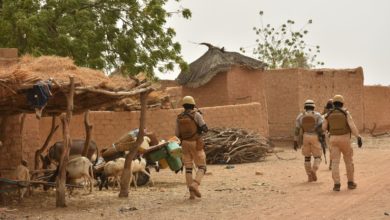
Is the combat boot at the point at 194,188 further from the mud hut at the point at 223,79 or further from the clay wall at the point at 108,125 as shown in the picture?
the mud hut at the point at 223,79

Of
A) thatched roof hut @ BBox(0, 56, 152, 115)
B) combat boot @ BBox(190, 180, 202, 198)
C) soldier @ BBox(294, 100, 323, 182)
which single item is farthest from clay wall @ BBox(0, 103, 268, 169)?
soldier @ BBox(294, 100, 323, 182)

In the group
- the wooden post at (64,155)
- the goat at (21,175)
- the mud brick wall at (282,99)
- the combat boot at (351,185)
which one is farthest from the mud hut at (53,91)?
the mud brick wall at (282,99)

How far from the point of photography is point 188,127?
477 inches

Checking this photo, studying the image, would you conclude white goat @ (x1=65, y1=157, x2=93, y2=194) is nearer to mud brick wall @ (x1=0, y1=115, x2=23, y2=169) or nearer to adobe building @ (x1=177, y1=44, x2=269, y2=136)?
mud brick wall @ (x1=0, y1=115, x2=23, y2=169)

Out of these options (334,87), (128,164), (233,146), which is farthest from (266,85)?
(128,164)

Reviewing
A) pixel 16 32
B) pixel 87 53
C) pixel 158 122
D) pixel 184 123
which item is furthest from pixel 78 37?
pixel 184 123

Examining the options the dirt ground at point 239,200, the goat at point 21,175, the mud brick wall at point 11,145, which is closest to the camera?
the dirt ground at point 239,200

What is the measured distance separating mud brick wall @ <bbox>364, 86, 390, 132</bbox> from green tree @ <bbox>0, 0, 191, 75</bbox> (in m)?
12.5

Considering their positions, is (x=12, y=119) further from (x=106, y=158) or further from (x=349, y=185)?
(x=349, y=185)

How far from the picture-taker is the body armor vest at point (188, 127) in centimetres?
1211

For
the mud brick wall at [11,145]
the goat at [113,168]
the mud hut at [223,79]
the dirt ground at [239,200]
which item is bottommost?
the dirt ground at [239,200]

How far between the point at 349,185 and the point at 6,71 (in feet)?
21.0

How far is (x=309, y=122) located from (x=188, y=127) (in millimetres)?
3247

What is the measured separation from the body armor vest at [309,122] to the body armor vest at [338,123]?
1.65m
